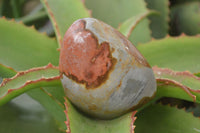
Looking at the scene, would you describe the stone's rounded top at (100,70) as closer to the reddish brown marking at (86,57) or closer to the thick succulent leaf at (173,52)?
the reddish brown marking at (86,57)

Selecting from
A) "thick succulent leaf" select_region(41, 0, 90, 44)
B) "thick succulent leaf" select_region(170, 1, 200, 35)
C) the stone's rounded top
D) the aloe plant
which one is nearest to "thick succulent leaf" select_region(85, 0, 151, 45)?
the aloe plant

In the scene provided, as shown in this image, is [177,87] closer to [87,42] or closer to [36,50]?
[87,42]

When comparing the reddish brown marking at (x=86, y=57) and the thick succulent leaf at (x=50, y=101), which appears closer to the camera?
the reddish brown marking at (x=86, y=57)

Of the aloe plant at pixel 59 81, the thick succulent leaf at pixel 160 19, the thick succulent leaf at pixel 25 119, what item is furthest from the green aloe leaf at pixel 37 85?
the thick succulent leaf at pixel 160 19

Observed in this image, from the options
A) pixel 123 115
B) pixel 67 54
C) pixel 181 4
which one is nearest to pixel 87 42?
pixel 67 54

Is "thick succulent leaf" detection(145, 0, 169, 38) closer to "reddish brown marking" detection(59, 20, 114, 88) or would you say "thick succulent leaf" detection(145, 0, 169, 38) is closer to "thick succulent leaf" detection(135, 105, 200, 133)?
"thick succulent leaf" detection(135, 105, 200, 133)
